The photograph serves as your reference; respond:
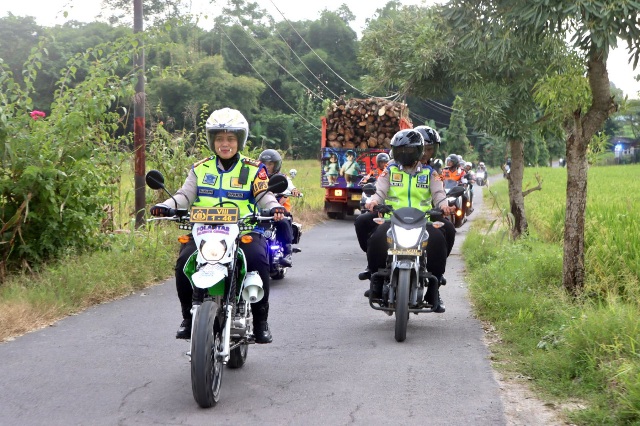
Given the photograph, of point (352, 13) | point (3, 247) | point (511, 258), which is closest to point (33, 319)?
point (3, 247)

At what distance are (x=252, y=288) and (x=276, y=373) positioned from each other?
→ 0.91 m

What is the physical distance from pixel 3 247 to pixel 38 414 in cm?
520

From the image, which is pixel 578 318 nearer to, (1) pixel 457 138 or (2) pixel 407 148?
(2) pixel 407 148

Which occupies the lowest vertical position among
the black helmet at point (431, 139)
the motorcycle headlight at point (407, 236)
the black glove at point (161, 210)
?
the motorcycle headlight at point (407, 236)

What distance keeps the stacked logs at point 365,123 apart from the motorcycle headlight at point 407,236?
49.5 feet

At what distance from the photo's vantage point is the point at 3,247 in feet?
32.7

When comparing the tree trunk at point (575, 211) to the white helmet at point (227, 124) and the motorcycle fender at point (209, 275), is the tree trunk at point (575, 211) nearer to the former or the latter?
the white helmet at point (227, 124)

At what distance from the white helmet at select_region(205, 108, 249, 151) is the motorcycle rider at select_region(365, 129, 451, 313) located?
2.27 meters

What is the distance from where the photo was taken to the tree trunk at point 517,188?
15.1 meters

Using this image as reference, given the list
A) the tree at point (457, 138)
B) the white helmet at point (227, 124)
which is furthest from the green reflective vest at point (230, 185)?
the tree at point (457, 138)

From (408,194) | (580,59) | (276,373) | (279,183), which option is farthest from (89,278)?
(580,59)

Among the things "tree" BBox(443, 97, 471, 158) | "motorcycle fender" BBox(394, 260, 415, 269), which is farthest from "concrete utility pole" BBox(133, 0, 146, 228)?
"tree" BBox(443, 97, 471, 158)

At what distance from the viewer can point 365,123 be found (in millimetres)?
23000

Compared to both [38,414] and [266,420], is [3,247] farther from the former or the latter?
[266,420]
